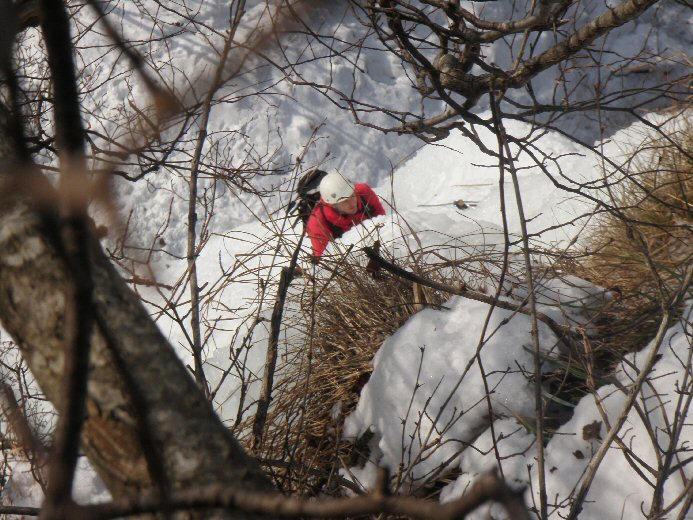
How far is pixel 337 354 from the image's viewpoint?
274 cm

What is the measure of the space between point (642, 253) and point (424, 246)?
1.58 meters

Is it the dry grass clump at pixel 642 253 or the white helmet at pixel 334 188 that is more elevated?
the white helmet at pixel 334 188

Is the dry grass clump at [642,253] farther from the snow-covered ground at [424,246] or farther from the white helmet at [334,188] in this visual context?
the white helmet at [334,188]

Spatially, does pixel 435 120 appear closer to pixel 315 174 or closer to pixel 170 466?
pixel 170 466

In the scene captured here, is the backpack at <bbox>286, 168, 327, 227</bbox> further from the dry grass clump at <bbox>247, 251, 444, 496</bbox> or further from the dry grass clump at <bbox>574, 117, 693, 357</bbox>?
the dry grass clump at <bbox>574, 117, 693, 357</bbox>

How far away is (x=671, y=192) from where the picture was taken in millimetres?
3021

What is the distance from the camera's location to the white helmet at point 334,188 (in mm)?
4629

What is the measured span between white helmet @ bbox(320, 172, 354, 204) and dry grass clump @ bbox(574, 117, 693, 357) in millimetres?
1985

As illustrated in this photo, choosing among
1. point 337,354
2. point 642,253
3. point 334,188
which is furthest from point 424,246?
point 642,253

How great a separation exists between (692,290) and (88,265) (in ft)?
7.36

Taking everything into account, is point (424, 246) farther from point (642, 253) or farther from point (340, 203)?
point (642, 253)

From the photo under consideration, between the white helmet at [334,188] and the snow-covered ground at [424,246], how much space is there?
1.16ft

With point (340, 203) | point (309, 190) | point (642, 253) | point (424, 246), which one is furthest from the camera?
point (309, 190)

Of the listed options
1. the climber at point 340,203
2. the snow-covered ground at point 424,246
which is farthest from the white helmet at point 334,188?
the snow-covered ground at point 424,246
